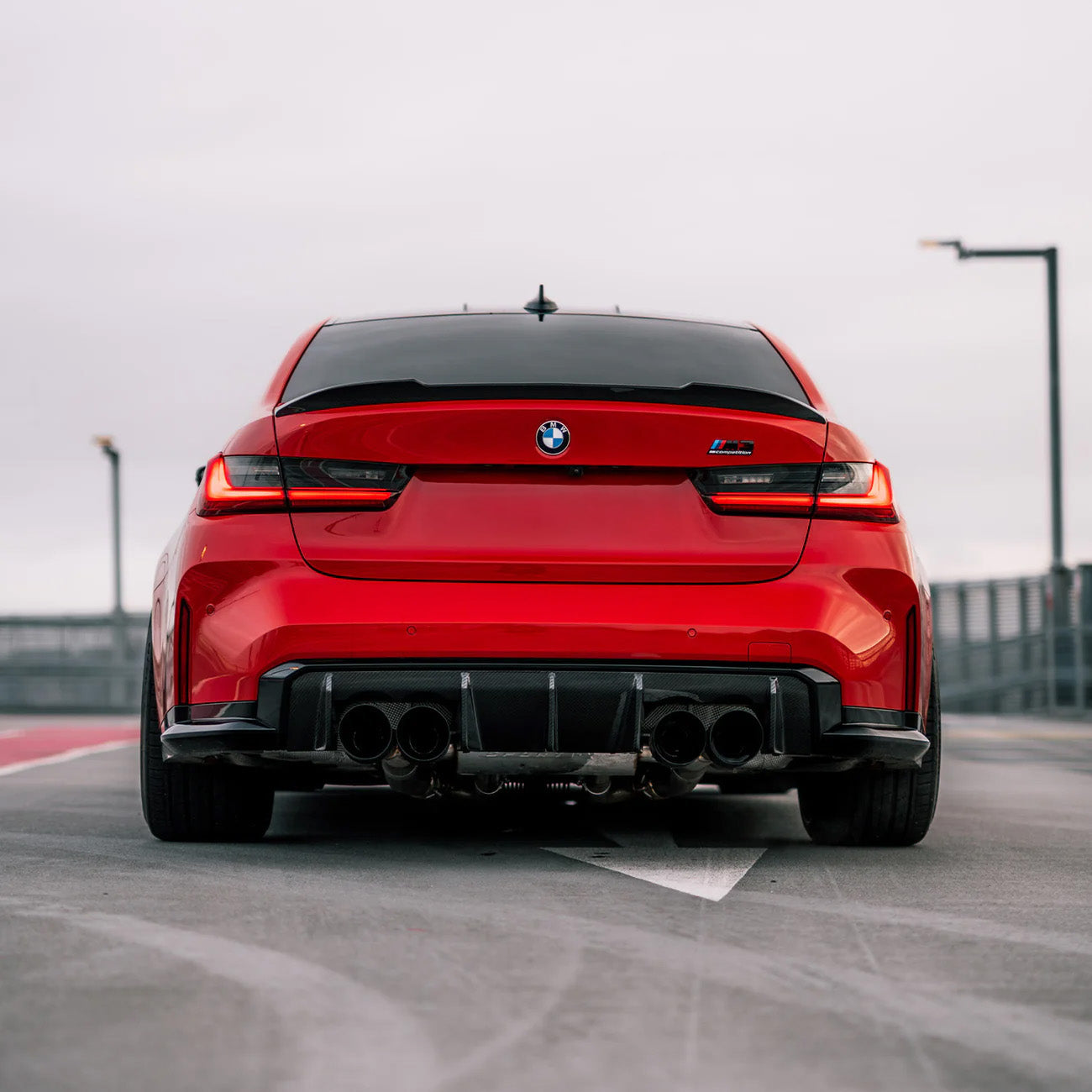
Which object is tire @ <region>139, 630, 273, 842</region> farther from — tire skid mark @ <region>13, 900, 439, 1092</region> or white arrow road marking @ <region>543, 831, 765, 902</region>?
tire skid mark @ <region>13, 900, 439, 1092</region>

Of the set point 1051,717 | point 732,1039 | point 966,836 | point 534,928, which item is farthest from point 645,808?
point 1051,717

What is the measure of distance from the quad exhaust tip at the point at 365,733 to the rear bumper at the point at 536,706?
0.08 feet

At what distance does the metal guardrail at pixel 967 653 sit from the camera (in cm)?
2166

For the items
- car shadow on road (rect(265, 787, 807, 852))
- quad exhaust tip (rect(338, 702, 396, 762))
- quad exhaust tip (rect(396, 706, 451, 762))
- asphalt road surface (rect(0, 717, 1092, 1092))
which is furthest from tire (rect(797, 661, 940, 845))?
quad exhaust tip (rect(338, 702, 396, 762))

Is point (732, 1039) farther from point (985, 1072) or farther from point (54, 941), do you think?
point (54, 941)

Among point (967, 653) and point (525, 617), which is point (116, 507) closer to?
point (967, 653)

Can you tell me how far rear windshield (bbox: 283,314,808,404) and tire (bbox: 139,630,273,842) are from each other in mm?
1092

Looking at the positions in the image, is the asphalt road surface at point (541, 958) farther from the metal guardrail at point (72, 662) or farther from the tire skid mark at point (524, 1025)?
the metal guardrail at point (72, 662)

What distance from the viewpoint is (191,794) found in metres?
5.73

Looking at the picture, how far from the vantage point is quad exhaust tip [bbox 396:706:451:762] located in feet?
16.4

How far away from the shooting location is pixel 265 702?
501cm

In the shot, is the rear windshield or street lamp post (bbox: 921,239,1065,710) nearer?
the rear windshield

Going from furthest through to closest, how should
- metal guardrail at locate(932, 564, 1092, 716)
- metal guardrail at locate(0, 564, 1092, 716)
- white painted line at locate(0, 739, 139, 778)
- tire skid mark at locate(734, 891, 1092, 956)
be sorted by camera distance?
1. metal guardrail at locate(0, 564, 1092, 716)
2. metal guardrail at locate(932, 564, 1092, 716)
3. white painted line at locate(0, 739, 139, 778)
4. tire skid mark at locate(734, 891, 1092, 956)

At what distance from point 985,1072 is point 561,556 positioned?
230 centimetres
